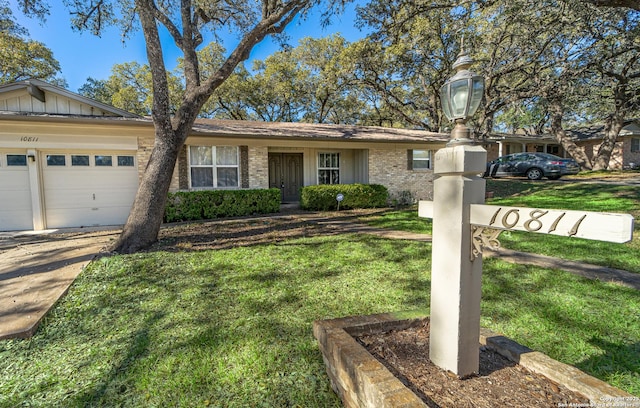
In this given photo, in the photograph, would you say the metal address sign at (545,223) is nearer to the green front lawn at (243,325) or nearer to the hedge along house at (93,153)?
the green front lawn at (243,325)

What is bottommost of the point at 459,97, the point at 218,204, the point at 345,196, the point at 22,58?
the point at 218,204

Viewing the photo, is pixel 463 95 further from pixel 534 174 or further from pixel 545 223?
pixel 534 174

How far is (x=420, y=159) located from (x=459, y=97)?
1249cm

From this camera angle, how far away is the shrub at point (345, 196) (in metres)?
11.6

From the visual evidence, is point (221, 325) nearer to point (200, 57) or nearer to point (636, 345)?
point (636, 345)

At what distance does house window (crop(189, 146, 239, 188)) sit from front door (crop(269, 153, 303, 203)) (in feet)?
7.51

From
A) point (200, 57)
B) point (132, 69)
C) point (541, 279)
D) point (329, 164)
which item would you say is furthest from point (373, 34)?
point (132, 69)

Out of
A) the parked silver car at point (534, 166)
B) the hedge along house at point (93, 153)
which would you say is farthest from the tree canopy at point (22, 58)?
the parked silver car at point (534, 166)

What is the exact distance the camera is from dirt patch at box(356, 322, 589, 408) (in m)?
1.80

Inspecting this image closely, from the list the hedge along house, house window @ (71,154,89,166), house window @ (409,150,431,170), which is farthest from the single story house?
house window @ (71,154,89,166)

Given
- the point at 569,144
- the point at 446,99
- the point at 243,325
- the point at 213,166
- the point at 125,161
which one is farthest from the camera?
the point at 569,144

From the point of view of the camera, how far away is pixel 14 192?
8867 millimetres

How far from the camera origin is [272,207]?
1121 cm

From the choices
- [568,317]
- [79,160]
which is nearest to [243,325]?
[568,317]
